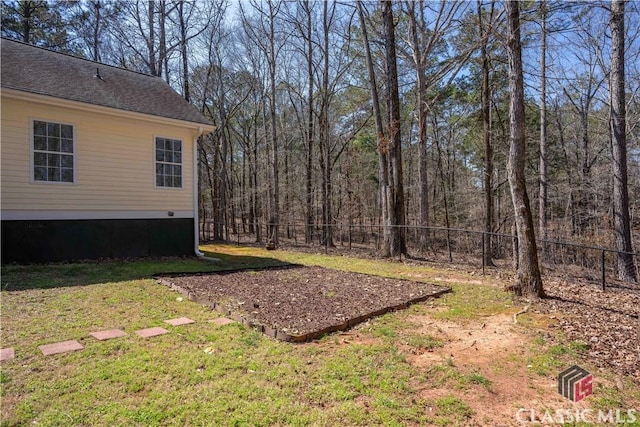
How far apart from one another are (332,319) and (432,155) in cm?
1698

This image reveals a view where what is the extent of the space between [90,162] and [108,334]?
5.94 metres

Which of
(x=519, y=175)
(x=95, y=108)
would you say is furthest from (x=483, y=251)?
(x=95, y=108)

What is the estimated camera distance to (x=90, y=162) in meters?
8.02

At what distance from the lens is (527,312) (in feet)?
14.9

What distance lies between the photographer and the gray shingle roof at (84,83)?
24.5ft

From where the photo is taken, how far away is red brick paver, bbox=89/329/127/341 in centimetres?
342

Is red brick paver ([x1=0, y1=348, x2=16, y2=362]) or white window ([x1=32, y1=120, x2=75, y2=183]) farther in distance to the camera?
white window ([x1=32, y1=120, x2=75, y2=183])

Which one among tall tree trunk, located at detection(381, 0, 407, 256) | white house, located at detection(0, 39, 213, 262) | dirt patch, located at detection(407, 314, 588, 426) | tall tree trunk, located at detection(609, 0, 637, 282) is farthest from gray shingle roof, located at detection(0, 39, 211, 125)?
tall tree trunk, located at detection(609, 0, 637, 282)

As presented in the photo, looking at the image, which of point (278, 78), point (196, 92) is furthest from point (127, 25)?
point (278, 78)

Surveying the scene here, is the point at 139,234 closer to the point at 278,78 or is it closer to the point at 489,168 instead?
the point at 489,168

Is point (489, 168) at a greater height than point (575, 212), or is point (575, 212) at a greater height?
point (489, 168)

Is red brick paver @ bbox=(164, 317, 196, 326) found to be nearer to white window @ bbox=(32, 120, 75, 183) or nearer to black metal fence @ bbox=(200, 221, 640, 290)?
black metal fence @ bbox=(200, 221, 640, 290)

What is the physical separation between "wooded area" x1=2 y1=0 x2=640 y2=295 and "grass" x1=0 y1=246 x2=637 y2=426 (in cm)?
590

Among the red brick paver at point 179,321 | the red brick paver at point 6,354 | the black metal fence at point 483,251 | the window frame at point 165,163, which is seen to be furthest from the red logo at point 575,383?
the window frame at point 165,163
